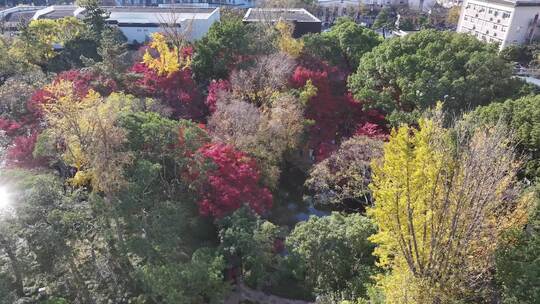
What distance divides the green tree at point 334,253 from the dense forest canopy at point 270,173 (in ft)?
0.23

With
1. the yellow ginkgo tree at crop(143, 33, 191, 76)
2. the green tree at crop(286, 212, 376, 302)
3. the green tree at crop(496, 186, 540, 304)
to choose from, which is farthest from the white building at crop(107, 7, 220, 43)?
the green tree at crop(496, 186, 540, 304)

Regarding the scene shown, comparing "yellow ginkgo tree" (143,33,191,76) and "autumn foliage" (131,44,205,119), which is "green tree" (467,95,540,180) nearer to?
"autumn foliage" (131,44,205,119)

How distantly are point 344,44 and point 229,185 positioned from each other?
57.0ft

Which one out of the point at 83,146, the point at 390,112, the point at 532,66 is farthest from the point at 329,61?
the point at 532,66

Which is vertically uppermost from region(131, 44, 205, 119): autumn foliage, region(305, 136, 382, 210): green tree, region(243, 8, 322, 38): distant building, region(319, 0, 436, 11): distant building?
region(319, 0, 436, 11): distant building

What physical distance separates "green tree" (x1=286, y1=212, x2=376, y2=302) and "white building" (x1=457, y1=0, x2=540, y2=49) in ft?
126

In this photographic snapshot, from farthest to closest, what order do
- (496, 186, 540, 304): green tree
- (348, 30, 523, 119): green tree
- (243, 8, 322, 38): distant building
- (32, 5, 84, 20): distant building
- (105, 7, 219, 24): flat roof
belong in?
(32, 5, 84, 20): distant building → (105, 7, 219, 24): flat roof → (243, 8, 322, 38): distant building → (348, 30, 523, 119): green tree → (496, 186, 540, 304): green tree

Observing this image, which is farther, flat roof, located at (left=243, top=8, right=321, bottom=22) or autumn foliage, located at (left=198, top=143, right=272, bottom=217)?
flat roof, located at (left=243, top=8, right=321, bottom=22)

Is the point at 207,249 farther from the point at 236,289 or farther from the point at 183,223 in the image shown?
the point at 236,289

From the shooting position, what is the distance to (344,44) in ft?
101

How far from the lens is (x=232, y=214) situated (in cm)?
1753

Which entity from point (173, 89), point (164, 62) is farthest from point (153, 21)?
point (173, 89)

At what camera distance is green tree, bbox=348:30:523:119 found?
74.3 ft

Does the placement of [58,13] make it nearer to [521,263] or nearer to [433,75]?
[433,75]
